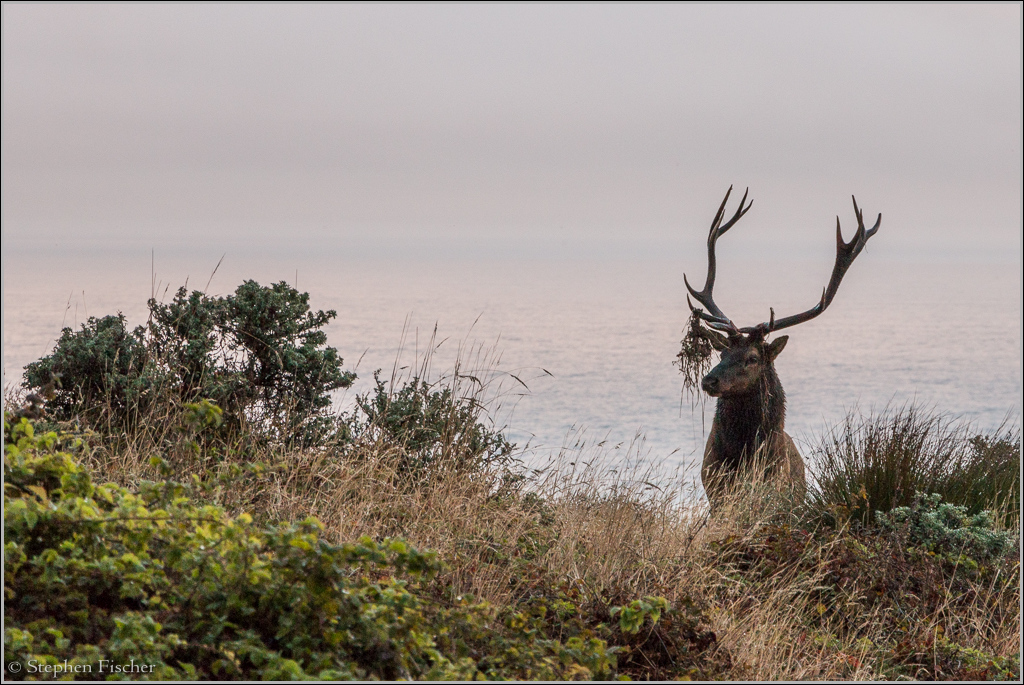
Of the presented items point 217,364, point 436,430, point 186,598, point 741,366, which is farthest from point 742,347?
point 186,598

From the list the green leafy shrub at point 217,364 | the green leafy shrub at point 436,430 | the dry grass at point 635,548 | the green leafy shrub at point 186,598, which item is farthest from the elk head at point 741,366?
the green leafy shrub at point 186,598

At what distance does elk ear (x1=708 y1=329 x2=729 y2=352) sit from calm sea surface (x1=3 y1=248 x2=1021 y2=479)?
23.8 inches

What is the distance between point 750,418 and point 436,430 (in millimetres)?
2669

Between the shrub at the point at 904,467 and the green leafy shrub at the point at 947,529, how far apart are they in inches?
9.8

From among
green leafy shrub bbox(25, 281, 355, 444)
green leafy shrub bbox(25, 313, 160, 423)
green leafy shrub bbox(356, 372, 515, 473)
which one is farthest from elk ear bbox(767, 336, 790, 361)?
green leafy shrub bbox(25, 313, 160, 423)

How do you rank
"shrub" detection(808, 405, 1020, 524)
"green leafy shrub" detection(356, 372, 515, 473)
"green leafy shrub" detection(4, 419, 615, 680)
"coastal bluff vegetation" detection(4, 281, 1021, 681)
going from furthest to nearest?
1. "shrub" detection(808, 405, 1020, 524)
2. "green leafy shrub" detection(356, 372, 515, 473)
3. "coastal bluff vegetation" detection(4, 281, 1021, 681)
4. "green leafy shrub" detection(4, 419, 615, 680)

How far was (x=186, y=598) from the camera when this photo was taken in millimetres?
2785

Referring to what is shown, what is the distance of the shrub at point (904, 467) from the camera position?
20.5ft

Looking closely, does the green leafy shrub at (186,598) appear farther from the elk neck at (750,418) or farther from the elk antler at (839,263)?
the elk antler at (839,263)

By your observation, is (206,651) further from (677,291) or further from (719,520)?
(677,291)

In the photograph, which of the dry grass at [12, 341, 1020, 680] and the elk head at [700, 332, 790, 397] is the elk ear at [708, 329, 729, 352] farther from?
the dry grass at [12, 341, 1020, 680]

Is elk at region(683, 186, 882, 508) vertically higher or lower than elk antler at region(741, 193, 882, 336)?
lower

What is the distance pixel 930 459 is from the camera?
646 centimetres

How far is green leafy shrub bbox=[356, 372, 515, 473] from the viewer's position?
543cm
